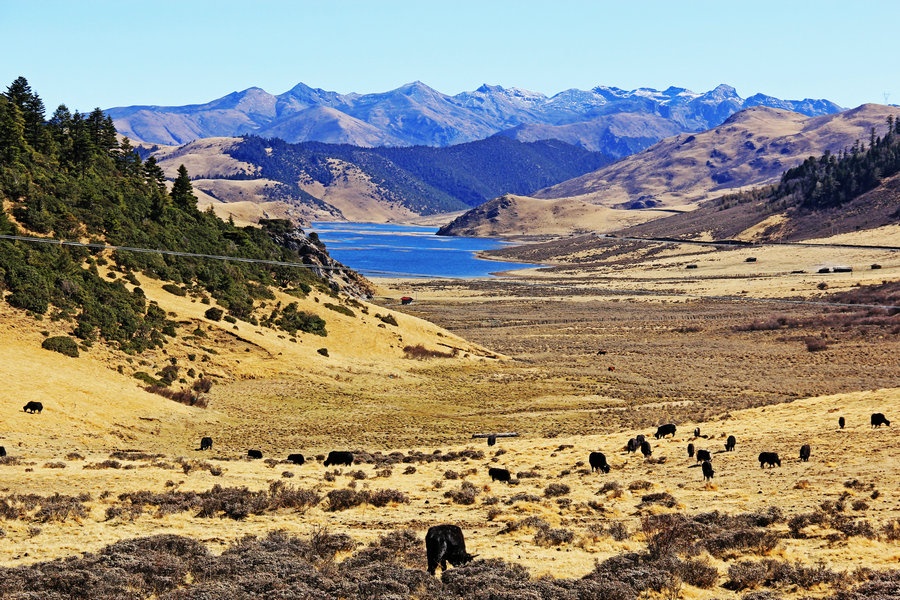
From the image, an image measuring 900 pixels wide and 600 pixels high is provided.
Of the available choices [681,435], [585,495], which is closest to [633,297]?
[681,435]

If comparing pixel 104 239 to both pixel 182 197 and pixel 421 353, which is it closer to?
pixel 182 197

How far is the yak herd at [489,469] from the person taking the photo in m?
17.0

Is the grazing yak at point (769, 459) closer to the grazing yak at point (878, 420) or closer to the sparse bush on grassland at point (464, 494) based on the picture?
the grazing yak at point (878, 420)

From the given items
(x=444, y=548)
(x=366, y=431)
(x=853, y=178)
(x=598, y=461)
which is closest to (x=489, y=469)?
(x=598, y=461)

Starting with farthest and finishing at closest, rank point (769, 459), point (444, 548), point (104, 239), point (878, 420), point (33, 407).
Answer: point (104, 239)
point (33, 407)
point (878, 420)
point (769, 459)
point (444, 548)

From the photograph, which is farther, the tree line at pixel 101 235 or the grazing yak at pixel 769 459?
the tree line at pixel 101 235

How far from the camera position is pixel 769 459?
86.4 feet

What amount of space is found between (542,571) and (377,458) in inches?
580

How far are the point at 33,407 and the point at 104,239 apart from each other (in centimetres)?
2494

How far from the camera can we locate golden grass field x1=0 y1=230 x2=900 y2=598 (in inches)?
799

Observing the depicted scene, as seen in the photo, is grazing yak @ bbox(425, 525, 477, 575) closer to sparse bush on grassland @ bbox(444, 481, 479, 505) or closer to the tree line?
sparse bush on grassland @ bbox(444, 481, 479, 505)

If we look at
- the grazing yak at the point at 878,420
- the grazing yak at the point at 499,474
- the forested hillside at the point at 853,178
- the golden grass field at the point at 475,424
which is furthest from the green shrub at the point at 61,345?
the forested hillside at the point at 853,178

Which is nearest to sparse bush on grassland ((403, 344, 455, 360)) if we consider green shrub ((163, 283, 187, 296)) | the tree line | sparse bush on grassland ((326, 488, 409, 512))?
the tree line

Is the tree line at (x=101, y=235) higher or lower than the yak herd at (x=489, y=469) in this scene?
higher
